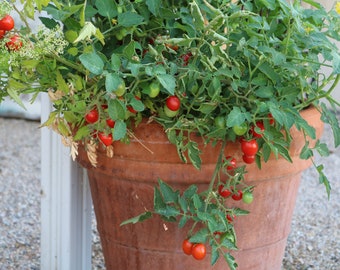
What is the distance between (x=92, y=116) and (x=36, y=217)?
4.50ft

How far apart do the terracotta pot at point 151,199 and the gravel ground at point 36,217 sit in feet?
1.99

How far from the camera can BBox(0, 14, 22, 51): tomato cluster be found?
4.16 feet

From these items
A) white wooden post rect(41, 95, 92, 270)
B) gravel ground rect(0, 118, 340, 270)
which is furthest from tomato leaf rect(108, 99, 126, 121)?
gravel ground rect(0, 118, 340, 270)

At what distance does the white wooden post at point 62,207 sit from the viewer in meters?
1.78

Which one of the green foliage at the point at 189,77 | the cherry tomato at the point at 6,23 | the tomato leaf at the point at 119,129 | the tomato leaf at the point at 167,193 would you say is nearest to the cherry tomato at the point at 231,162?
the green foliage at the point at 189,77

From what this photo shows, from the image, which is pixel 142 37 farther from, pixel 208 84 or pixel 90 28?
pixel 90 28

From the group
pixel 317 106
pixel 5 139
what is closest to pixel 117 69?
pixel 317 106

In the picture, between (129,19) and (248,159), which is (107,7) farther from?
(248,159)

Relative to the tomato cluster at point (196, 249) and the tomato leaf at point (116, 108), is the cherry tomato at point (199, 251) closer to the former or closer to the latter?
the tomato cluster at point (196, 249)

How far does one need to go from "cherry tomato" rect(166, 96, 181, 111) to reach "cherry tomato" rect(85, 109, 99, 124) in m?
0.14

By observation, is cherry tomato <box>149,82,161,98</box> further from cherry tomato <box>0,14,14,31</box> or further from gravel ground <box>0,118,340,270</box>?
gravel ground <box>0,118,340,270</box>

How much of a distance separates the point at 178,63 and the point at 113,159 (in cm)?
25

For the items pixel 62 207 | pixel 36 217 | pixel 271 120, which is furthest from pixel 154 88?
pixel 36 217

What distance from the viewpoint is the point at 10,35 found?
1.32 m
